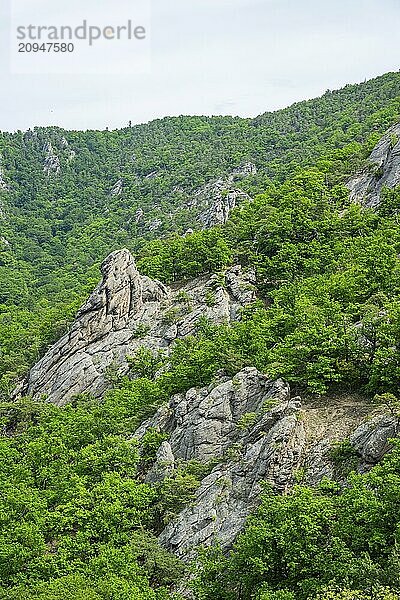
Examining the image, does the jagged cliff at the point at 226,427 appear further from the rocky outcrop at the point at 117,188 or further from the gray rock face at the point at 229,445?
the rocky outcrop at the point at 117,188

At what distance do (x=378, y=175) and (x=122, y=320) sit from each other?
24522 mm

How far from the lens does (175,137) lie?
529ft

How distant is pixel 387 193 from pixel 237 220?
15555mm

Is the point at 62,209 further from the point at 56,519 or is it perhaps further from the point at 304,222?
the point at 56,519

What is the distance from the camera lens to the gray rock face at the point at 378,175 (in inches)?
2061

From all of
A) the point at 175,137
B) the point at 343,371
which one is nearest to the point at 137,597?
the point at 343,371

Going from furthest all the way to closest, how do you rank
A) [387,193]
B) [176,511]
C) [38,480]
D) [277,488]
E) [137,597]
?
[387,193]
[38,480]
[176,511]
[277,488]
[137,597]

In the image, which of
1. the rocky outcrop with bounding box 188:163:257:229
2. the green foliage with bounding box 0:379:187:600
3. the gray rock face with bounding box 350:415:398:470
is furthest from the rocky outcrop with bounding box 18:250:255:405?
the rocky outcrop with bounding box 188:163:257:229

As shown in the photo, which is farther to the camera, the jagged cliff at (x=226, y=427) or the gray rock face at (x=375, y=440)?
the jagged cliff at (x=226, y=427)

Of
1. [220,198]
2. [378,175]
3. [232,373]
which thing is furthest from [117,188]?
[232,373]

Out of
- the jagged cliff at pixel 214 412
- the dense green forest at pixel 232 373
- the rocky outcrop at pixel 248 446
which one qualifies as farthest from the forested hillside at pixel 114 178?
the rocky outcrop at pixel 248 446

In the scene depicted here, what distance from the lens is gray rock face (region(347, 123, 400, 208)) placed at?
52344mm

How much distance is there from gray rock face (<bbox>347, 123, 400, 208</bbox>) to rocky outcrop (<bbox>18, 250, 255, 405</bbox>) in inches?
508

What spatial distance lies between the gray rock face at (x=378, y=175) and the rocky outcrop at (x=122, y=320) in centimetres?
1289
